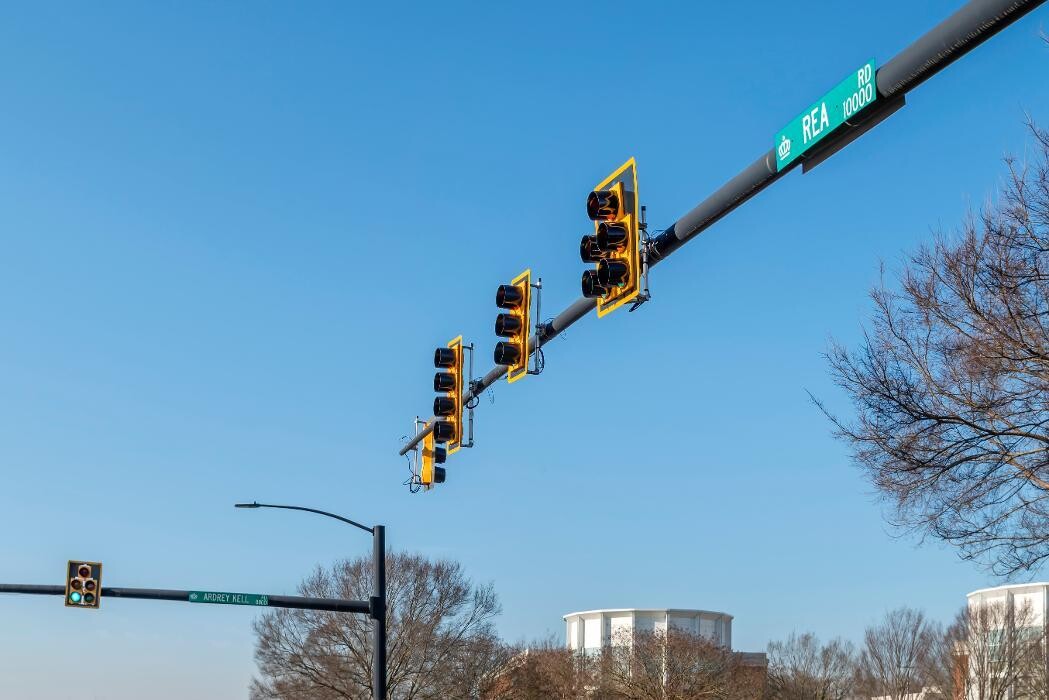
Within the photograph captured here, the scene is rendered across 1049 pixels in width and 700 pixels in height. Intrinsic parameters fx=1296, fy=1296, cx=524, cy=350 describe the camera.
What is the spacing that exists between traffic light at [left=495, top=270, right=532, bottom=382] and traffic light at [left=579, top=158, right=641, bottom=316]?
2.80 meters

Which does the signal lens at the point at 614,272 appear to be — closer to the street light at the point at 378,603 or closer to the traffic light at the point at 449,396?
the traffic light at the point at 449,396

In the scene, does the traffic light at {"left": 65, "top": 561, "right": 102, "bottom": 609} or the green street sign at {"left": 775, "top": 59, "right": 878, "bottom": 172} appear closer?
the green street sign at {"left": 775, "top": 59, "right": 878, "bottom": 172}

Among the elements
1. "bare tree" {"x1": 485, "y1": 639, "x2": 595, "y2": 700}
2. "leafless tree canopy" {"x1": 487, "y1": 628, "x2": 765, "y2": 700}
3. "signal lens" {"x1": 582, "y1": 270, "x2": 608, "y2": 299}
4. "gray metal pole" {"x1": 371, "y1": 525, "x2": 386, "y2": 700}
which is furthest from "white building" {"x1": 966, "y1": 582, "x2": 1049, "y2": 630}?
"signal lens" {"x1": 582, "y1": 270, "x2": 608, "y2": 299}

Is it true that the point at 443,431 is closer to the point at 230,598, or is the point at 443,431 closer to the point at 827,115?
the point at 827,115

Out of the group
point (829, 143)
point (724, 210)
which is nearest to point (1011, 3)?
point (829, 143)

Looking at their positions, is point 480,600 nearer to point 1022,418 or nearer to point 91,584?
point 91,584

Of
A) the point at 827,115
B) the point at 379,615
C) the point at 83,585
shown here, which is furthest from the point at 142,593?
the point at 827,115

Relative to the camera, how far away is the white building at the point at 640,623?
102m

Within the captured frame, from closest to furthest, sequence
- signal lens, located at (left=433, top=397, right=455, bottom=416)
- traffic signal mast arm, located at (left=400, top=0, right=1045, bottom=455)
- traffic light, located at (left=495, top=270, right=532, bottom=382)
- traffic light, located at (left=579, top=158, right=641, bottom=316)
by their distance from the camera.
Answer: traffic signal mast arm, located at (left=400, top=0, right=1045, bottom=455) < traffic light, located at (left=579, top=158, right=641, bottom=316) < traffic light, located at (left=495, top=270, right=532, bottom=382) < signal lens, located at (left=433, top=397, right=455, bottom=416)

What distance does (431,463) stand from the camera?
19875mm

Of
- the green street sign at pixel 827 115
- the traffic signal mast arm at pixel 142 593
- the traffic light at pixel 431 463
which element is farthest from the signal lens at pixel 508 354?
the traffic signal mast arm at pixel 142 593

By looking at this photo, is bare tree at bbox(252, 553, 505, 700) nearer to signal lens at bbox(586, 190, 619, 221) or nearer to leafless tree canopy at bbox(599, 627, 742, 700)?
leafless tree canopy at bbox(599, 627, 742, 700)

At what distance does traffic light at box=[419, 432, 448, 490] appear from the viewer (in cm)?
1930

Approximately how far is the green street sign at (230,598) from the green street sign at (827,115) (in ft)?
63.8
